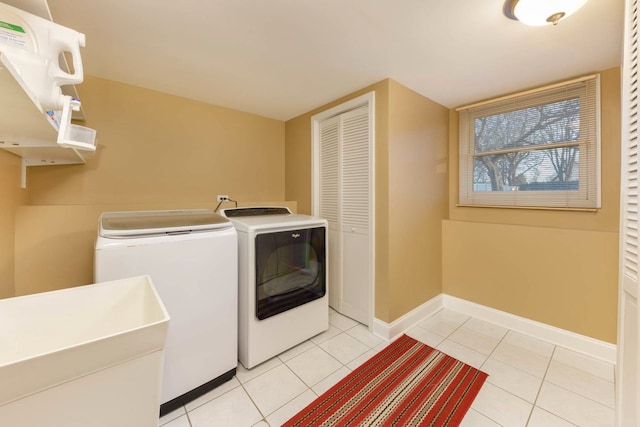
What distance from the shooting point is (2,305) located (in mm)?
797

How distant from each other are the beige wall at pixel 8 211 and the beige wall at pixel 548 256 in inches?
138

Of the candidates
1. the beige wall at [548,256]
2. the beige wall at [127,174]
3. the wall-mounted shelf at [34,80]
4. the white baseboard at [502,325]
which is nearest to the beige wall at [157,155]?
the beige wall at [127,174]

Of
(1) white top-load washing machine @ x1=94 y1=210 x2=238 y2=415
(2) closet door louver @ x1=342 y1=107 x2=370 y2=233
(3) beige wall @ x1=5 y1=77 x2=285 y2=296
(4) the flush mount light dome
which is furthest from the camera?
(2) closet door louver @ x1=342 y1=107 x2=370 y2=233

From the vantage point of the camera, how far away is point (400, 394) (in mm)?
1588

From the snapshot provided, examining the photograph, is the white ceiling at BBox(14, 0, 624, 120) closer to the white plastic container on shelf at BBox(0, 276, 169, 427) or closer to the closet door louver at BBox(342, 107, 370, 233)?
the closet door louver at BBox(342, 107, 370, 233)

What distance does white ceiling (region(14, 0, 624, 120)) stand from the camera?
1344mm

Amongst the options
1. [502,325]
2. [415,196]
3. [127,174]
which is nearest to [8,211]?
[127,174]

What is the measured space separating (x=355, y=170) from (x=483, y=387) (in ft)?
6.27

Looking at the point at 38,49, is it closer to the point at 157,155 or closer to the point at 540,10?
the point at 157,155

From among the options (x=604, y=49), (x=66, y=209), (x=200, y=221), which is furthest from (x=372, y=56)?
(x=66, y=209)

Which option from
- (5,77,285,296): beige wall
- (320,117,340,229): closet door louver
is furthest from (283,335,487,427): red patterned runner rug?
(5,77,285,296): beige wall

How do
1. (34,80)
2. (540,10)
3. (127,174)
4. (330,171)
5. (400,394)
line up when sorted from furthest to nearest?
(330,171)
(127,174)
(400,394)
(540,10)
(34,80)

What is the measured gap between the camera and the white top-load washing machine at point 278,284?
5.88 ft

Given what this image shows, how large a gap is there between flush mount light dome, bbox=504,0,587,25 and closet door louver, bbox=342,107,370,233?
1.16 m
